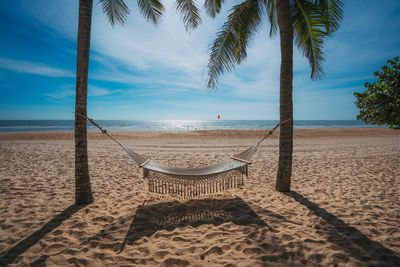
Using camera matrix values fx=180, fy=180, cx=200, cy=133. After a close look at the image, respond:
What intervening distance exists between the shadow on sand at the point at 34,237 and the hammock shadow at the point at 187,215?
0.82 m

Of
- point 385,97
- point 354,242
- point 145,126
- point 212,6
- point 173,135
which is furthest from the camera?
point 145,126

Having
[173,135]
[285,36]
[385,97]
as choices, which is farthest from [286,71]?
[173,135]

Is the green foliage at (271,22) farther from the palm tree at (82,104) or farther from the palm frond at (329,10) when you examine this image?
the palm tree at (82,104)

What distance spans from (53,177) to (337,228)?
4750mm

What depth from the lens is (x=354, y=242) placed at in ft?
5.53

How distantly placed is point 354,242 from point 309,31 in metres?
3.13

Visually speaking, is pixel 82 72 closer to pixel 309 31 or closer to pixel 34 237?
pixel 34 237

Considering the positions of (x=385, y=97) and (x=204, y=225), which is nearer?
(x=204, y=225)

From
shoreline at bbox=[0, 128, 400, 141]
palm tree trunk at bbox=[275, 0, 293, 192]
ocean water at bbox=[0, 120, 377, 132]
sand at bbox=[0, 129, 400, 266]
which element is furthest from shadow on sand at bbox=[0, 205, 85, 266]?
ocean water at bbox=[0, 120, 377, 132]

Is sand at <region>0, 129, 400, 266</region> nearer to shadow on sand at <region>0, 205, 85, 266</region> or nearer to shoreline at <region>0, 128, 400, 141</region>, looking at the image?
shadow on sand at <region>0, 205, 85, 266</region>

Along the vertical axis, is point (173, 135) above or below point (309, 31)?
below

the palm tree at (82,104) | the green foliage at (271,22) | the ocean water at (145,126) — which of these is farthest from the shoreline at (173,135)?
the palm tree at (82,104)

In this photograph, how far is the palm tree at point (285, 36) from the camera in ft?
9.00

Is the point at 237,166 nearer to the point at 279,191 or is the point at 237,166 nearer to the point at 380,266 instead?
the point at 279,191
